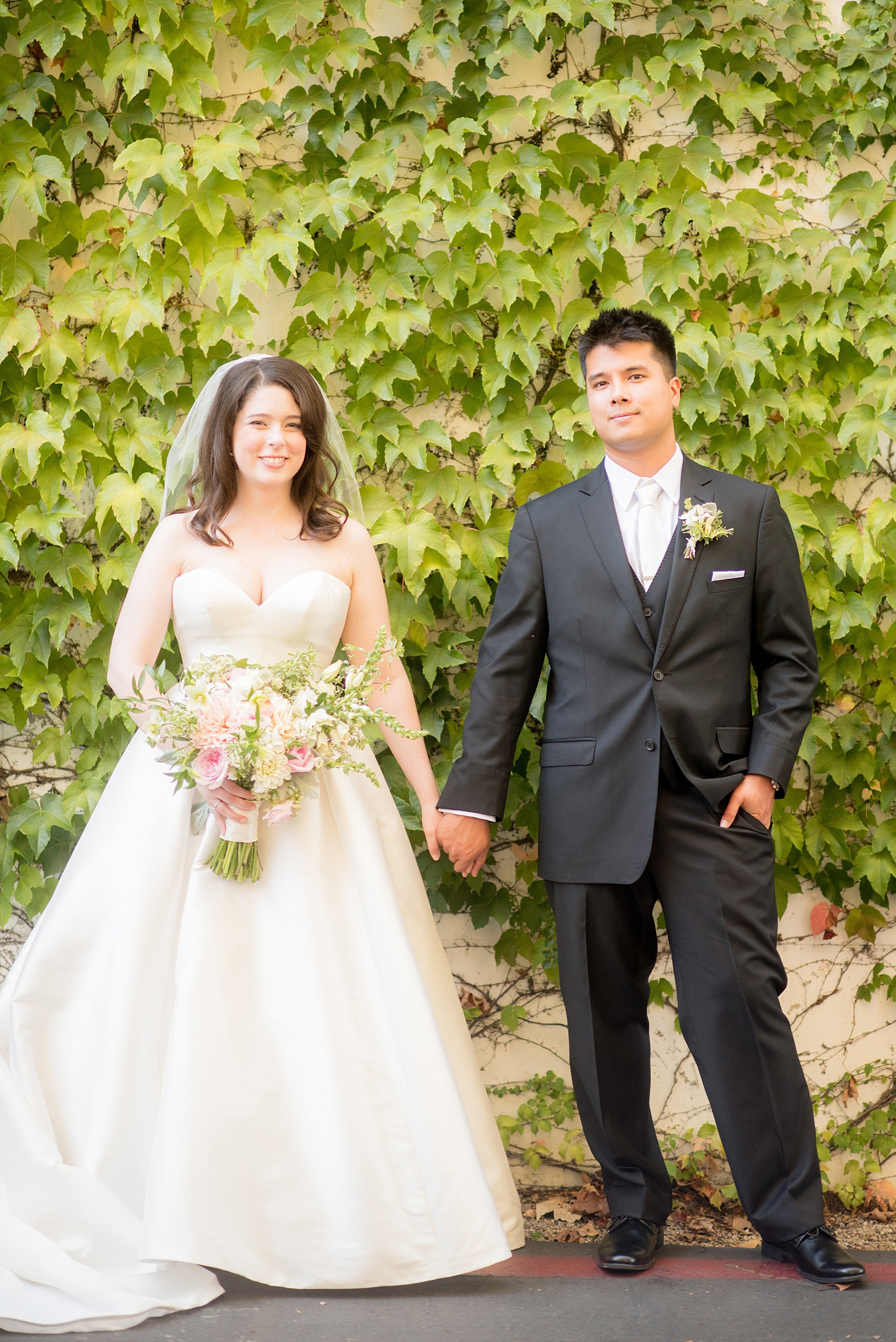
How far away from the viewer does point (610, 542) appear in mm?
2344

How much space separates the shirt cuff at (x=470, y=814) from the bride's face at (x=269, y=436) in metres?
0.81

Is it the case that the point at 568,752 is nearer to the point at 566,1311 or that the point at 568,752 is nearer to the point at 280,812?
the point at 280,812

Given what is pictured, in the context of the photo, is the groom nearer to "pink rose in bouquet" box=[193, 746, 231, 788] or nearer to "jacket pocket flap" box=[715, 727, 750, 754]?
"jacket pocket flap" box=[715, 727, 750, 754]

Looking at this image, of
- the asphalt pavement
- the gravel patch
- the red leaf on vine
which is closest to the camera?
the asphalt pavement

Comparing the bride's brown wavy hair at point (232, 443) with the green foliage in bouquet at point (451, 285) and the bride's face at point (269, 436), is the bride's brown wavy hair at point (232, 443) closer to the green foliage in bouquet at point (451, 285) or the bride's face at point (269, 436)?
the bride's face at point (269, 436)

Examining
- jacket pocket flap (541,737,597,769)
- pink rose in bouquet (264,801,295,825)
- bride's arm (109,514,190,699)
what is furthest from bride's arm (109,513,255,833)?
jacket pocket flap (541,737,597,769)

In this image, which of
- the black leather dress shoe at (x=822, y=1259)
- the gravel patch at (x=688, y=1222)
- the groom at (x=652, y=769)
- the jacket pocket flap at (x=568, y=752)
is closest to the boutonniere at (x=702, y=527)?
the groom at (x=652, y=769)

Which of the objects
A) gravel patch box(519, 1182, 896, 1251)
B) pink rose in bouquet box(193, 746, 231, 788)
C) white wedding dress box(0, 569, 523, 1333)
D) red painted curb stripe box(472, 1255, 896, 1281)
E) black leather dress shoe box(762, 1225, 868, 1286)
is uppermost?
pink rose in bouquet box(193, 746, 231, 788)

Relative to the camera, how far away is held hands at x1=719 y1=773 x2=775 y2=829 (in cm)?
226

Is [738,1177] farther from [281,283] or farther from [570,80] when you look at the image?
[570,80]

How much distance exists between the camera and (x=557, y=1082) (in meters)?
2.99

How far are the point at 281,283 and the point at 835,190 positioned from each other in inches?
58.5

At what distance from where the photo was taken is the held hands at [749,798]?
2.26m

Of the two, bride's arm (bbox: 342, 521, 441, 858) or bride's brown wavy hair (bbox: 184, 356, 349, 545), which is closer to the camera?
bride's brown wavy hair (bbox: 184, 356, 349, 545)
